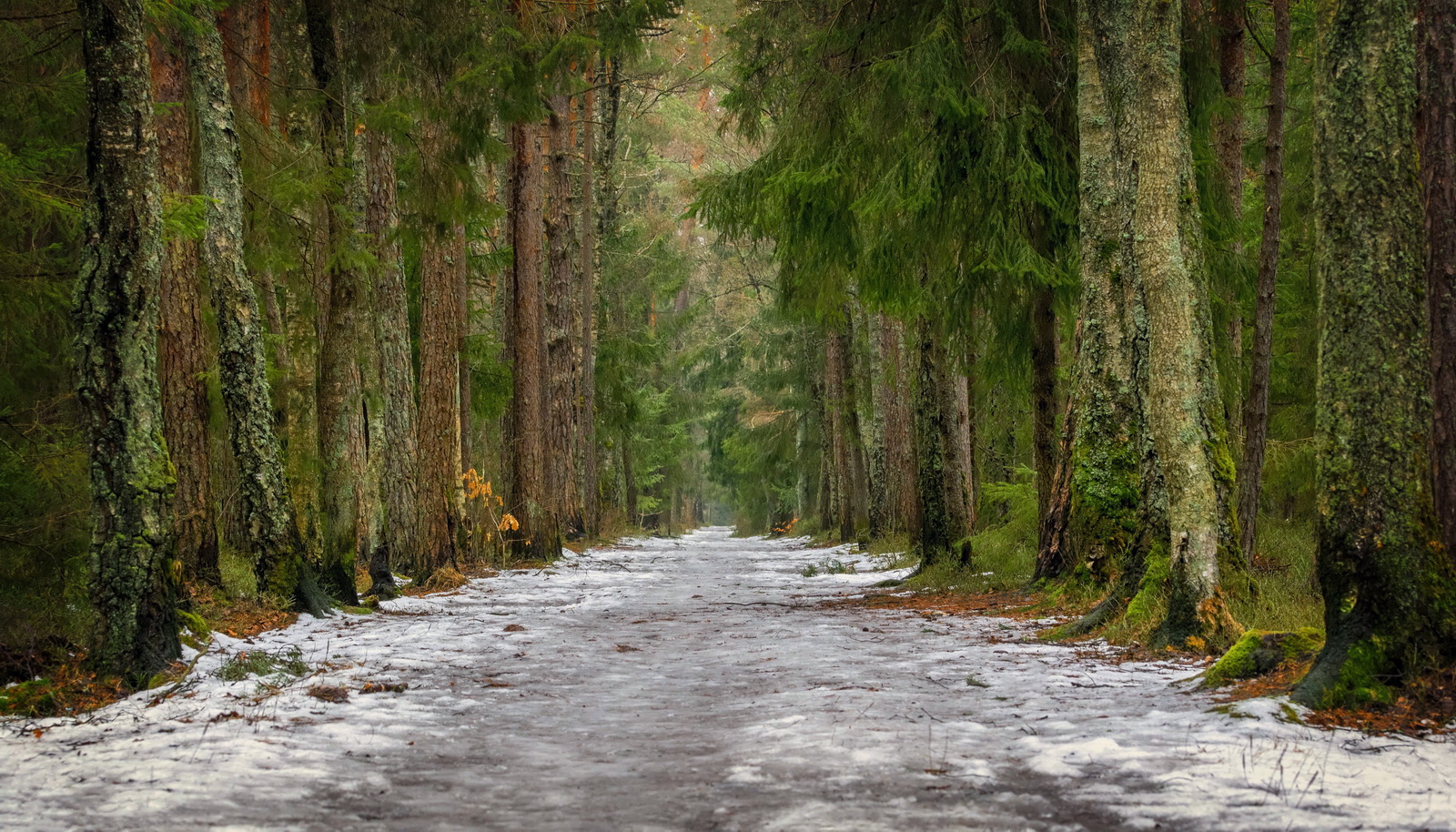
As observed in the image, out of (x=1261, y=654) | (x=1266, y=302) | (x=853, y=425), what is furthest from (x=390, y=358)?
(x=853, y=425)

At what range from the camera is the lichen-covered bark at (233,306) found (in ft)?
28.8

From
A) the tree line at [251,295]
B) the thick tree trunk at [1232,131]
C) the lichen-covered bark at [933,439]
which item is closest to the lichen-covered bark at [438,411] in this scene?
the tree line at [251,295]

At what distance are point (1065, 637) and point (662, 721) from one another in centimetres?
413

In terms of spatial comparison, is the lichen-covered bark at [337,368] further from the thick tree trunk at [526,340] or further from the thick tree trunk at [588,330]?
the thick tree trunk at [588,330]

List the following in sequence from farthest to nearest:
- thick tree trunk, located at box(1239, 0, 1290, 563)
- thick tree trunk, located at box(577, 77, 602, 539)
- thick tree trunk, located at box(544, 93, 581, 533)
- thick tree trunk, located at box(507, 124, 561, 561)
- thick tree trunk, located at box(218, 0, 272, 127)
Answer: thick tree trunk, located at box(577, 77, 602, 539) → thick tree trunk, located at box(544, 93, 581, 533) → thick tree trunk, located at box(507, 124, 561, 561) → thick tree trunk, located at box(218, 0, 272, 127) → thick tree trunk, located at box(1239, 0, 1290, 563)

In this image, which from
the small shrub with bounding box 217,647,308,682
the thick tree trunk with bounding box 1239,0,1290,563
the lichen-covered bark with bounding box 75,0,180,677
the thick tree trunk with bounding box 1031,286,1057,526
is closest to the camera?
the lichen-covered bark with bounding box 75,0,180,677

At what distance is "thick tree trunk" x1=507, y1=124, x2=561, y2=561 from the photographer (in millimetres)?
18641

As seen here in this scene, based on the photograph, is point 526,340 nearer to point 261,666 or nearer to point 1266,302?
point 1266,302

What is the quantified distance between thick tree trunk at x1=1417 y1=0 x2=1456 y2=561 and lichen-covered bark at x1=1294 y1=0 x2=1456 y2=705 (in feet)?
1.49

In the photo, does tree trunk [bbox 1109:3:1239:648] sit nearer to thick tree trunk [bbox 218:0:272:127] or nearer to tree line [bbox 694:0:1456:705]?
tree line [bbox 694:0:1456:705]

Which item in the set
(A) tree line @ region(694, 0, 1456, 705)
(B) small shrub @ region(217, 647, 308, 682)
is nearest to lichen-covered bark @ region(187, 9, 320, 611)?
(B) small shrub @ region(217, 647, 308, 682)

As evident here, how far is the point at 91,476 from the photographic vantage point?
610 centimetres

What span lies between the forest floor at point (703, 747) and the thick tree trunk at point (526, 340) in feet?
33.8

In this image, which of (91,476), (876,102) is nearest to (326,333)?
(91,476)
